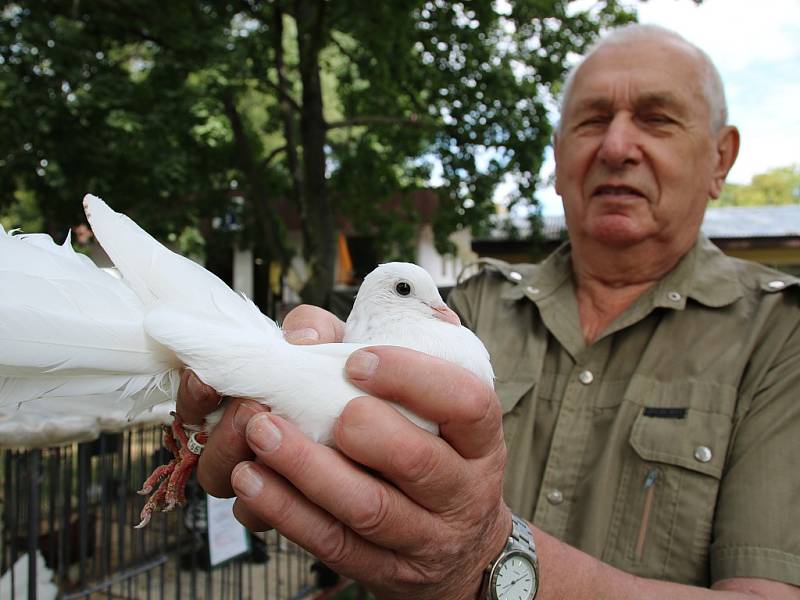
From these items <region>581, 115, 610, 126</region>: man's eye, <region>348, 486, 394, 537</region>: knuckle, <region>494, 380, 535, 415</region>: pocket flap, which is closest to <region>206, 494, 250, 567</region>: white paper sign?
<region>494, 380, 535, 415</region>: pocket flap

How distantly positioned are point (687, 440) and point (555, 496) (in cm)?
48

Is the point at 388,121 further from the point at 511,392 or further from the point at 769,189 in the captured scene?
the point at 769,189

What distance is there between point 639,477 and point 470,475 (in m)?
0.97

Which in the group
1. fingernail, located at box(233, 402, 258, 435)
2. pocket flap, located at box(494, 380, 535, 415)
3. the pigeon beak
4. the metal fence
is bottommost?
the metal fence

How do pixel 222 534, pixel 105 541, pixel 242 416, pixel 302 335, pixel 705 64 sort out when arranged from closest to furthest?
pixel 242 416 → pixel 302 335 → pixel 705 64 → pixel 105 541 → pixel 222 534

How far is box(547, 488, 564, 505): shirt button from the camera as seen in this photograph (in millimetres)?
2006

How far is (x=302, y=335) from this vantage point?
1541 mm

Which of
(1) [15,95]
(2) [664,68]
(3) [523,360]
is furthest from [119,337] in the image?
(1) [15,95]

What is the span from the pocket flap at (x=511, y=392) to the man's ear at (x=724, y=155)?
1136 mm

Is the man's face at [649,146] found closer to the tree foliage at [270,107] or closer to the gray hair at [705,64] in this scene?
the gray hair at [705,64]

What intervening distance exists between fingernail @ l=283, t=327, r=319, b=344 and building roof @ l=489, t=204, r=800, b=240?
8.79 metres

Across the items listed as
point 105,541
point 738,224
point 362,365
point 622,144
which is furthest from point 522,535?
point 738,224

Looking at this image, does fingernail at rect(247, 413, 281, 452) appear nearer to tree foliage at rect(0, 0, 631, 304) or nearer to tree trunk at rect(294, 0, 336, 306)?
tree foliage at rect(0, 0, 631, 304)

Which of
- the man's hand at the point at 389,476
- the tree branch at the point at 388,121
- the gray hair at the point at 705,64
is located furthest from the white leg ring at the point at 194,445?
the tree branch at the point at 388,121
